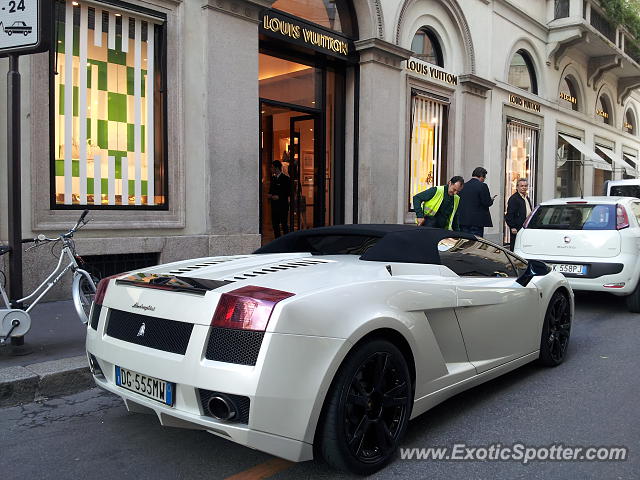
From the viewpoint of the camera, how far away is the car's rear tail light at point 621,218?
749cm

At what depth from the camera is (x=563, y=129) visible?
64.0 feet

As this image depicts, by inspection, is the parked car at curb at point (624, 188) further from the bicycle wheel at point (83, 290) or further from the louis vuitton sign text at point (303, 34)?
the bicycle wheel at point (83, 290)

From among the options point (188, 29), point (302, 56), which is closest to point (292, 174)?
point (302, 56)

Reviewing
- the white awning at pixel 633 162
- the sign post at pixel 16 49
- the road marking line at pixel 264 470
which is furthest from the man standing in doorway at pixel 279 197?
the white awning at pixel 633 162

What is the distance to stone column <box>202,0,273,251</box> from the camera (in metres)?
8.30

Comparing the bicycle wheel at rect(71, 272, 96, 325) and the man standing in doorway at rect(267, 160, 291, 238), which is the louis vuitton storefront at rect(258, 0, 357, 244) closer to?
the man standing in doorway at rect(267, 160, 291, 238)

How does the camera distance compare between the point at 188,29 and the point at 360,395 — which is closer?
the point at 360,395

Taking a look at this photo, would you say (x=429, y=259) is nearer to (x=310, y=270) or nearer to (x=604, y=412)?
(x=310, y=270)

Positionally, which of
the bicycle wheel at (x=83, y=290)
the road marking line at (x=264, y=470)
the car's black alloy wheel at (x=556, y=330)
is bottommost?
the road marking line at (x=264, y=470)

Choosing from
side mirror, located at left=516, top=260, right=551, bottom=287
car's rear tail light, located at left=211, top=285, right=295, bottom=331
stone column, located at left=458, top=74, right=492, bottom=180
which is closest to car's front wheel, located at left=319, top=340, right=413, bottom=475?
car's rear tail light, located at left=211, top=285, right=295, bottom=331

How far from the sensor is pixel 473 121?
14.4 meters

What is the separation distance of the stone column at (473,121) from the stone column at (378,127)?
293 cm

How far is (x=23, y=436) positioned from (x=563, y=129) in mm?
19452

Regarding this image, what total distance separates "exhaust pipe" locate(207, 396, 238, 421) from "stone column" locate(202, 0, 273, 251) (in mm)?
5789
